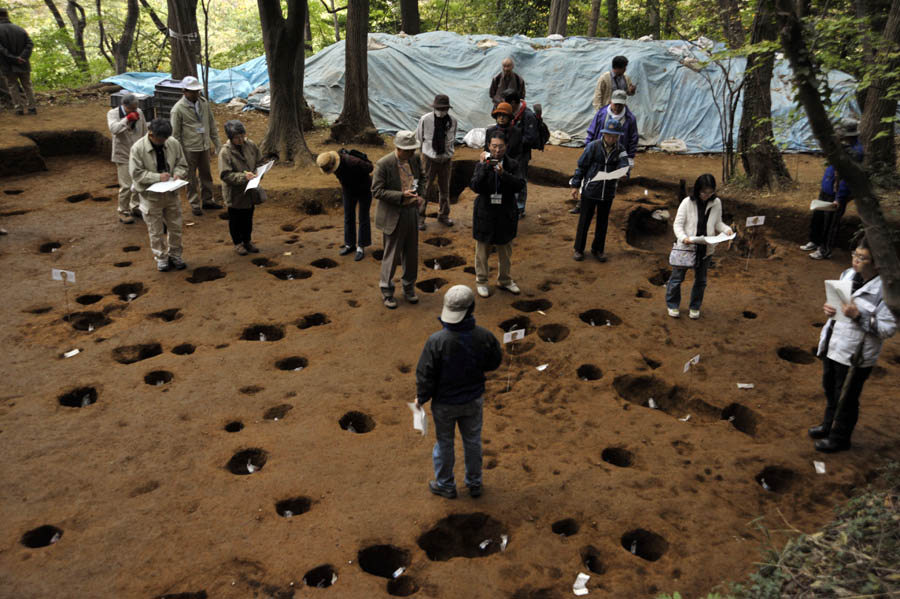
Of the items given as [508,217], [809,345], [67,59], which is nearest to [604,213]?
[508,217]

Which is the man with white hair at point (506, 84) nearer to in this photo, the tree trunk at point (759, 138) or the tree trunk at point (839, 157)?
the tree trunk at point (759, 138)

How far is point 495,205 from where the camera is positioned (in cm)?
803

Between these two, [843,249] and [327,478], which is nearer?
[327,478]

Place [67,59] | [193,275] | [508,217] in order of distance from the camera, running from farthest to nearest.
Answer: [67,59] < [193,275] < [508,217]

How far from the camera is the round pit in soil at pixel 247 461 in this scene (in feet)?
18.3

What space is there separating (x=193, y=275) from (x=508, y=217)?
4.37m

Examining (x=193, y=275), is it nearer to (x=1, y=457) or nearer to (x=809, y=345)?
(x=1, y=457)

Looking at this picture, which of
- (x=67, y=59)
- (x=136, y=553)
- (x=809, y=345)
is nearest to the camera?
(x=136, y=553)

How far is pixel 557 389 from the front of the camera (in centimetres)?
668

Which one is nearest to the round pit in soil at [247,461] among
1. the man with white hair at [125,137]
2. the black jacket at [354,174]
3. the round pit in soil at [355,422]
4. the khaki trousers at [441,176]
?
the round pit in soil at [355,422]

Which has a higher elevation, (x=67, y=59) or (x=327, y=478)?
(x=67, y=59)

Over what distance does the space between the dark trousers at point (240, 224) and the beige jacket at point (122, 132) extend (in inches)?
94.3

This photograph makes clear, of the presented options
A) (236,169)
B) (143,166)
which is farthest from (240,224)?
(143,166)

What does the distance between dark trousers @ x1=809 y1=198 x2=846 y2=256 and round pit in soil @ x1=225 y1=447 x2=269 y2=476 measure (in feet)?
28.7
